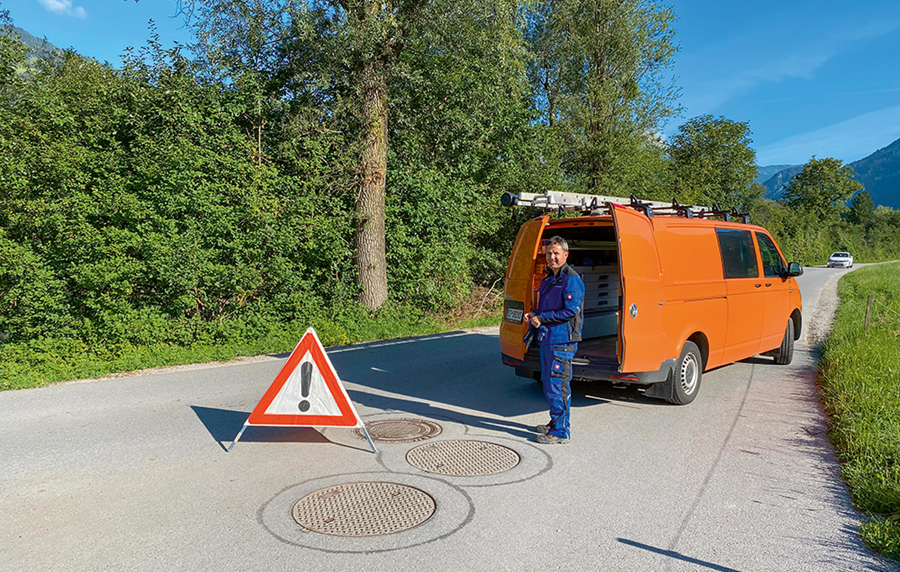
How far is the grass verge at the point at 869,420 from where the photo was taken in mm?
3963

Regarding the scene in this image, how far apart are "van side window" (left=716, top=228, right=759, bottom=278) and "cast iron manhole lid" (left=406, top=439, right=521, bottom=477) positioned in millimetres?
4048

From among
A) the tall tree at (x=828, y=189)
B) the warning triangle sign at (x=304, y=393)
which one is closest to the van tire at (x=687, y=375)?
the warning triangle sign at (x=304, y=393)

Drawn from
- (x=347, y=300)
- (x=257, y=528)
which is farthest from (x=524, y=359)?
(x=347, y=300)

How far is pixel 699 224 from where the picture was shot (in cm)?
720

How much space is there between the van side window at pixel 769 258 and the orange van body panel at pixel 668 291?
0.14 meters

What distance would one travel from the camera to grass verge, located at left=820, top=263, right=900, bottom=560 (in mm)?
3963

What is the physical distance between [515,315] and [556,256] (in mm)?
1550

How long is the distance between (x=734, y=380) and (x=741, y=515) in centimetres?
468

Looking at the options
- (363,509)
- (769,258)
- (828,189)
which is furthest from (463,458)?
(828,189)

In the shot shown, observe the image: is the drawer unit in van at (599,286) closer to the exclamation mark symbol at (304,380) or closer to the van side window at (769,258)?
the van side window at (769,258)

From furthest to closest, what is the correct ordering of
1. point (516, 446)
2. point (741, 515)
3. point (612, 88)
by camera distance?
1. point (612, 88)
2. point (516, 446)
3. point (741, 515)

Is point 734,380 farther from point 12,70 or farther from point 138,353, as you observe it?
point 12,70

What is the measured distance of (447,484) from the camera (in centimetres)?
447

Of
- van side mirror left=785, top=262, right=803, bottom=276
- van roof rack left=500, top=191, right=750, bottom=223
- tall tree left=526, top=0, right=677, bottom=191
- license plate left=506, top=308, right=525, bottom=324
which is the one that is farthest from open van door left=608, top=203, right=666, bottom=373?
tall tree left=526, top=0, right=677, bottom=191
